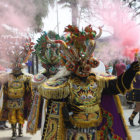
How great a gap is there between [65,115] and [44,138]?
15.9 inches

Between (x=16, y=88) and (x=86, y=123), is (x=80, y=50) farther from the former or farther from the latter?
(x=16, y=88)

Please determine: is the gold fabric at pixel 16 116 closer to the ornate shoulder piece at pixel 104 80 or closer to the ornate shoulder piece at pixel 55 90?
the ornate shoulder piece at pixel 55 90

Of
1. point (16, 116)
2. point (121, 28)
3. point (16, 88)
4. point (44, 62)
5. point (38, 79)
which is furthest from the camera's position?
point (16, 116)

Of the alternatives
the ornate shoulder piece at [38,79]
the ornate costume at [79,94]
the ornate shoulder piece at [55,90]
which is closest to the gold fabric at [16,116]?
the ornate shoulder piece at [38,79]

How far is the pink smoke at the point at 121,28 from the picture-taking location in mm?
2699

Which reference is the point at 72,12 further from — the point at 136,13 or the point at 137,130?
the point at 137,130

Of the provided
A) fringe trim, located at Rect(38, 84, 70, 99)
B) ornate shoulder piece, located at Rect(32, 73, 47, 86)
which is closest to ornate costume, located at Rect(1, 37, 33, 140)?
ornate shoulder piece, located at Rect(32, 73, 47, 86)

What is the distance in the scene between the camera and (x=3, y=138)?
6148 mm

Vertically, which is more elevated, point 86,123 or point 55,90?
point 55,90

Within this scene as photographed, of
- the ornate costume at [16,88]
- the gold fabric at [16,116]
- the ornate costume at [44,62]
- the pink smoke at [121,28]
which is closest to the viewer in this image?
the pink smoke at [121,28]

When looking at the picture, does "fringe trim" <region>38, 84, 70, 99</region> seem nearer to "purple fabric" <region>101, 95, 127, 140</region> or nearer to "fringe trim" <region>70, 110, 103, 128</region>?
"fringe trim" <region>70, 110, 103, 128</region>

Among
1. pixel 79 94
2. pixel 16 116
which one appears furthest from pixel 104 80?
pixel 16 116

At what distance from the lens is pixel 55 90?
3.18 meters

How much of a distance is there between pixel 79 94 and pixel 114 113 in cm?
59
